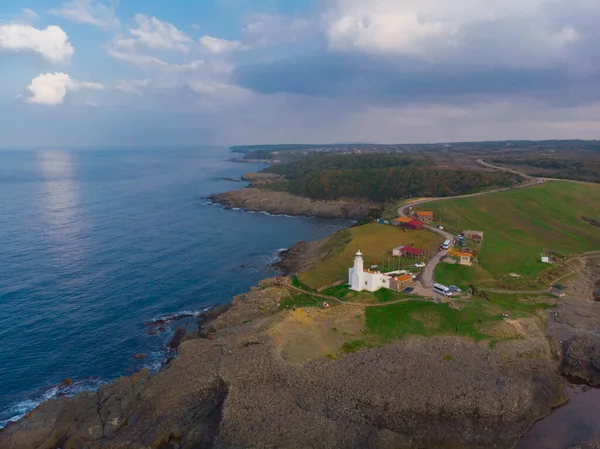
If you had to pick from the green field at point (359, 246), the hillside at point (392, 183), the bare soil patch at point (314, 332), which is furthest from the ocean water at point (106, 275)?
the hillside at point (392, 183)

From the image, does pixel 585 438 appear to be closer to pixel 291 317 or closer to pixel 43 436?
pixel 291 317

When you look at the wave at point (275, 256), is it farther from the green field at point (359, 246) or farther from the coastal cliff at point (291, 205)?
the coastal cliff at point (291, 205)

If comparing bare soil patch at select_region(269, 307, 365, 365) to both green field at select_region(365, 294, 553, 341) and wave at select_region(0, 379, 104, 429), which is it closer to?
green field at select_region(365, 294, 553, 341)

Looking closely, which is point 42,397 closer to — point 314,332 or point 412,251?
point 314,332

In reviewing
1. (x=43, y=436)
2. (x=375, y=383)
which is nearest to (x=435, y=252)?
(x=375, y=383)

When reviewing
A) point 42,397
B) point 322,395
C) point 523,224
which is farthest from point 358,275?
point 523,224
